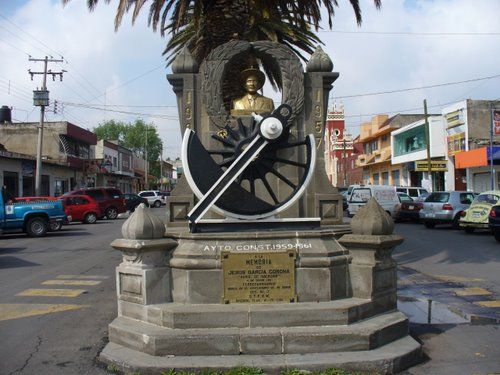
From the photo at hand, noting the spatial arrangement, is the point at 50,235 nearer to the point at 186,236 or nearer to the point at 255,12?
the point at 255,12

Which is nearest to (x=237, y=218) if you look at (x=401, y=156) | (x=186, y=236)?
(x=186, y=236)

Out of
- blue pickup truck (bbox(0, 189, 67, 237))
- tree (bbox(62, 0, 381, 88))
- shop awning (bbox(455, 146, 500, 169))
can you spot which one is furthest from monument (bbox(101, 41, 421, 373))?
shop awning (bbox(455, 146, 500, 169))

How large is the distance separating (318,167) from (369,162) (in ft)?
177

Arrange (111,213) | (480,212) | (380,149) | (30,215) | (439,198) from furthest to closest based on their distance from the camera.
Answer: (380,149) → (111,213) → (439,198) → (30,215) → (480,212)

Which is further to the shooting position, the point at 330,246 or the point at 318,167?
the point at 318,167

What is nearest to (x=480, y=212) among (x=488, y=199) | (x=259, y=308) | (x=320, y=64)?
(x=488, y=199)

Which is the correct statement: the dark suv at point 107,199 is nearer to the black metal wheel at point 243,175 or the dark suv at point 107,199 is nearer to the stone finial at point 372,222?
the black metal wheel at point 243,175

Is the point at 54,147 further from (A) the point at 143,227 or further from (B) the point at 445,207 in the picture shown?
(A) the point at 143,227

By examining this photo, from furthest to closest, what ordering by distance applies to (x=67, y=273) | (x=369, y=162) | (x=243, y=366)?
(x=369, y=162) < (x=67, y=273) < (x=243, y=366)

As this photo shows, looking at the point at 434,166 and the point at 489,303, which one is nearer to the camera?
the point at 489,303

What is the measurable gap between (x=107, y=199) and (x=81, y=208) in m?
2.67

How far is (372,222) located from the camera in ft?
20.6

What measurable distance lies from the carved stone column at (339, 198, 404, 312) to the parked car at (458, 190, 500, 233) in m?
14.9

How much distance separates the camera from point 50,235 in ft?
73.5
